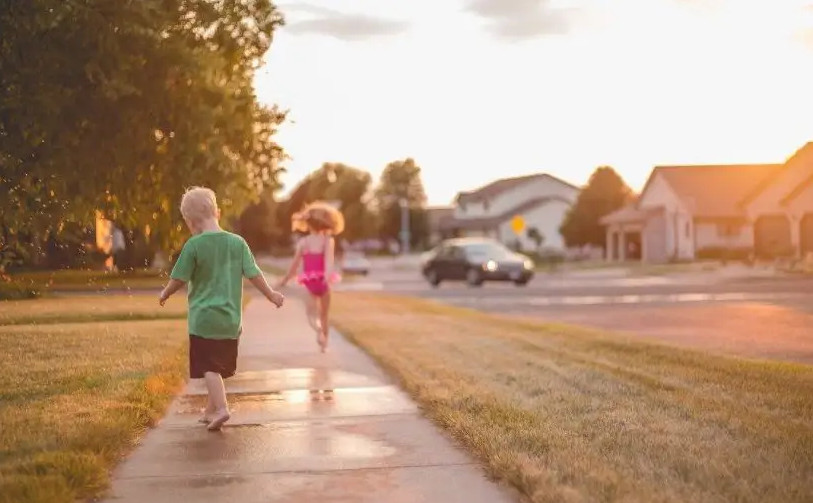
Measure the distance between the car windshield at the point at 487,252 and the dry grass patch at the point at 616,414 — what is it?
19.0m

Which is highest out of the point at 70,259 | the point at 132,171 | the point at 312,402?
the point at 132,171

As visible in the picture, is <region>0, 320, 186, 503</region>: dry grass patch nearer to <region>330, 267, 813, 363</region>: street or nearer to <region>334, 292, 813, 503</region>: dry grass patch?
<region>334, 292, 813, 503</region>: dry grass patch

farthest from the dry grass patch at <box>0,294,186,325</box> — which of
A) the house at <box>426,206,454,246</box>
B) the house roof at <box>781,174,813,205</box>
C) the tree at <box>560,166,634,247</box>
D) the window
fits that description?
the house at <box>426,206,454,246</box>

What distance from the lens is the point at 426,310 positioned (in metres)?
19.1

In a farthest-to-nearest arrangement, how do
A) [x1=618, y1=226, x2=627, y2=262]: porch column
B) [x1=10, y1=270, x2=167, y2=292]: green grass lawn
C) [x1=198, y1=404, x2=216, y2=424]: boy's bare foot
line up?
[x1=618, y1=226, x2=627, y2=262]: porch column < [x1=10, y1=270, x2=167, y2=292]: green grass lawn < [x1=198, y1=404, x2=216, y2=424]: boy's bare foot

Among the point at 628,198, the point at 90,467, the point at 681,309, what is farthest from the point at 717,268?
the point at 90,467

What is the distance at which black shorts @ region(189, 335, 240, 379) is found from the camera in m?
6.87

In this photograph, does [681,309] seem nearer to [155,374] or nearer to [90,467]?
[155,374]

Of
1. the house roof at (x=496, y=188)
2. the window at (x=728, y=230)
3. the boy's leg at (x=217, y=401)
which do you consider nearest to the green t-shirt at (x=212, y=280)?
the boy's leg at (x=217, y=401)

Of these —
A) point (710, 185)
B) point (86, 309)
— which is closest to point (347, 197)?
point (710, 185)

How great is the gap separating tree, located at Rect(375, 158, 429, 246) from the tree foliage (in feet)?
316

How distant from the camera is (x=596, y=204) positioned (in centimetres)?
6638

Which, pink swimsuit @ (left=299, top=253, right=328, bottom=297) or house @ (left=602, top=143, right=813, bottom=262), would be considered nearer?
pink swimsuit @ (left=299, top=253, right=328, bottom=297)

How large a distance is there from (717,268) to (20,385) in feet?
113
